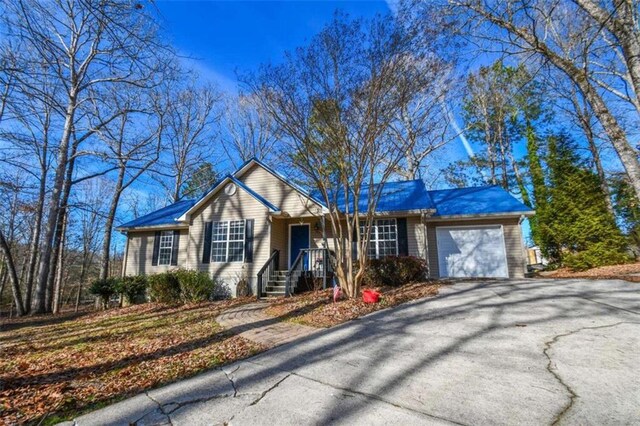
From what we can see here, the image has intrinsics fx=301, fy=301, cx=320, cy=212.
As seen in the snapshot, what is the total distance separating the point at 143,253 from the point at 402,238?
12.3 meters

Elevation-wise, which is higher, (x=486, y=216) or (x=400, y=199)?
(x=400, y=199)

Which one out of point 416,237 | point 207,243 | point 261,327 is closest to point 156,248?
point 207,243

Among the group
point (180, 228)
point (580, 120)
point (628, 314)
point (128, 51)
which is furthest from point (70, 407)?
point (580, 120)

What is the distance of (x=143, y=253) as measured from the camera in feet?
48.4

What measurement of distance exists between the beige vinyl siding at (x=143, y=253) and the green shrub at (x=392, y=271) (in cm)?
876

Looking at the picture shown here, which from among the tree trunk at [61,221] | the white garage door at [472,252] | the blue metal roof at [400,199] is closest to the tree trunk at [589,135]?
the white garage door at [472,252]

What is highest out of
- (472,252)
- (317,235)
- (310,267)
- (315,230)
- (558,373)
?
(315,230)

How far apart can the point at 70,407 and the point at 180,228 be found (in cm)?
1192

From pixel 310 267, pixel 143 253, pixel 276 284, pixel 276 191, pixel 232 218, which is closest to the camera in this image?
pixel 276 284

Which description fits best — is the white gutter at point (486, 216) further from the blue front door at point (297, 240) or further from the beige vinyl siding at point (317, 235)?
the blue front door at point (297, 240)

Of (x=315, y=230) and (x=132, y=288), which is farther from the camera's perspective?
(x=315, y=230)

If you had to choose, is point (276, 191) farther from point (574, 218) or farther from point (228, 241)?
point (574, 218)

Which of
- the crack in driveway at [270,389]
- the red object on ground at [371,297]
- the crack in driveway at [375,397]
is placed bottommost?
the crack in driveway at [270,389]

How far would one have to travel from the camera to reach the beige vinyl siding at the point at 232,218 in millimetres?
11891
